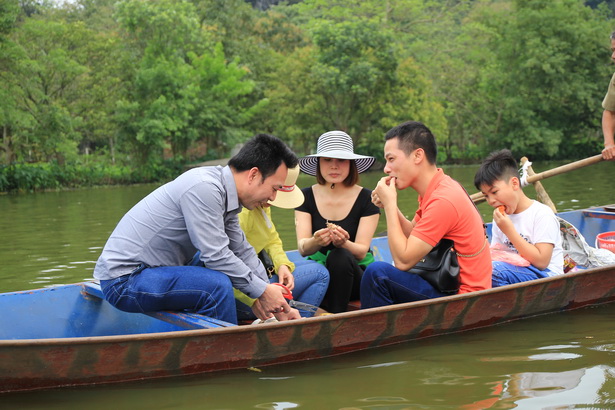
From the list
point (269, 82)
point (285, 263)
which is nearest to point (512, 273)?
point (285, 263)

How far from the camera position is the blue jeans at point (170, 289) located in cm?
411

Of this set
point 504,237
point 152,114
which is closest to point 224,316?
point 504,237

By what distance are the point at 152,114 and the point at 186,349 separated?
86.7 ft

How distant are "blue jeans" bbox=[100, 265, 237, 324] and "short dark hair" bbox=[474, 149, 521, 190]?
205 cm

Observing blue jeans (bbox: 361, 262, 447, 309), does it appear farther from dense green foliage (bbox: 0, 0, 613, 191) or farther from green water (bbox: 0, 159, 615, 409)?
dense green foliage (bbox: 0, 0, 613, 191)

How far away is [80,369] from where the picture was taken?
3.78 meters

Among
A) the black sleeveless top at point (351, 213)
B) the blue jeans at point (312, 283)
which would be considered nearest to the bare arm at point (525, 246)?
the black sleeveless top at point (351, 213)

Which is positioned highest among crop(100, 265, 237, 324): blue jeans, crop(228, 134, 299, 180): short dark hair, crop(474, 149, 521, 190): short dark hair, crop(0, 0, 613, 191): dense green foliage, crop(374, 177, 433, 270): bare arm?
crop(0, 0, 613, 191): dense green foliage

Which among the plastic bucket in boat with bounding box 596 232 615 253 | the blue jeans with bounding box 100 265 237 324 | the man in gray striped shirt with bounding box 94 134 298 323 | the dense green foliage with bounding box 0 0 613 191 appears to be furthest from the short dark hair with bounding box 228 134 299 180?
the dense green foliage with bounding box 0 0 613 191

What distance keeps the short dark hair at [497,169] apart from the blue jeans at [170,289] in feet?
6.72

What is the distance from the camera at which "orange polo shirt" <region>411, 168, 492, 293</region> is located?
14.1ft

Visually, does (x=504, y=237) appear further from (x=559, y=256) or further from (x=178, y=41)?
(x=178, y=41)

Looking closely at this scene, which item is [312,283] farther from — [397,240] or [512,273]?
[512,273]

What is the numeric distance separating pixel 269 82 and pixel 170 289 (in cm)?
3162
